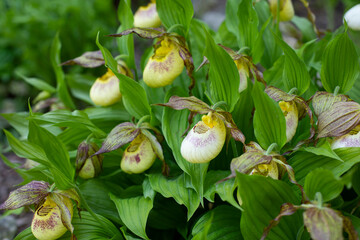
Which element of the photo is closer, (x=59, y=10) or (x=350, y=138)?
(x=350, y=138)

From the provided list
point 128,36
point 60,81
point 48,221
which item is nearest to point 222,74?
point 128,36

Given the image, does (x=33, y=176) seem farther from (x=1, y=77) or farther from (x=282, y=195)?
(x=1, y=77)

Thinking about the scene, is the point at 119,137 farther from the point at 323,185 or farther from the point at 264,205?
the point at 323,185

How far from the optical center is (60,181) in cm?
126

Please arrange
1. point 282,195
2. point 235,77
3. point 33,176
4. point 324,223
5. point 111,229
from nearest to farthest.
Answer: point 324,223
point 282,195
point 235,77
point 111,229
point 33,176

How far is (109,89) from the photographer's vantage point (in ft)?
5.41

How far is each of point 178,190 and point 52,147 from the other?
0.46 m

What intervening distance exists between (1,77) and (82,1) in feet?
3.19

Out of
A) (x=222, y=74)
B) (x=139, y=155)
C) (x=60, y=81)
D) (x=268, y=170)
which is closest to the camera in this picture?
(x=268, y=170)

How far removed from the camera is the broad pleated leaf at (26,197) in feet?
4.07

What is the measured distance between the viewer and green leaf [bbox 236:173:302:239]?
3.51 ft

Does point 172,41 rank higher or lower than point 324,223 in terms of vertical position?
higher

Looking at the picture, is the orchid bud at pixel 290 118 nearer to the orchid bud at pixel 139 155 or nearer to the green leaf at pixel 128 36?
Answer: the orchid bud at pixel 139 155

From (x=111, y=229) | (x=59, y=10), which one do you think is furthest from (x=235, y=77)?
(x=59, y=10)
